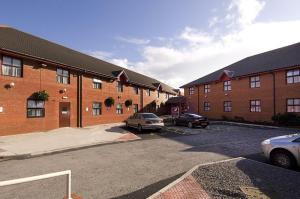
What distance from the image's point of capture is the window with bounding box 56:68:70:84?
64.0 feet

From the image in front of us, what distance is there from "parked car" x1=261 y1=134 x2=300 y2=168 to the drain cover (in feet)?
9.76

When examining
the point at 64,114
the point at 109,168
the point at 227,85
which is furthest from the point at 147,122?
the point at 227,85

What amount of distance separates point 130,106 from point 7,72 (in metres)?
16.4

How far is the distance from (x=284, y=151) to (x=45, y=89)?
16.7m

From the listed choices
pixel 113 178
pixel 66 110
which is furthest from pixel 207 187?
pixel 66 110

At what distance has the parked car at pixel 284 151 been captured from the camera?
761cm

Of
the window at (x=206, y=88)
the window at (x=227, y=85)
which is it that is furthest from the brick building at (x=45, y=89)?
the window at (x=227, y=85)

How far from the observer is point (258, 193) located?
17.4 ft

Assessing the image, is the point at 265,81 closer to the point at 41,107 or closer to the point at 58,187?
the point at 41,107

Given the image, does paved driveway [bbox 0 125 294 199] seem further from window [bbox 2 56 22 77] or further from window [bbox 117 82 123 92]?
window [bbox 117 82 123 92]

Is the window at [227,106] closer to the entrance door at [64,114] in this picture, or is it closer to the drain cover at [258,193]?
the entrance door at [64,114]

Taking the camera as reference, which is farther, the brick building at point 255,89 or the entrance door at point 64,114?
the brick building at point 255,89

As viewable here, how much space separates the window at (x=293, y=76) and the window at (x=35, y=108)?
22.3m

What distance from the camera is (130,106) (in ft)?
98.8
